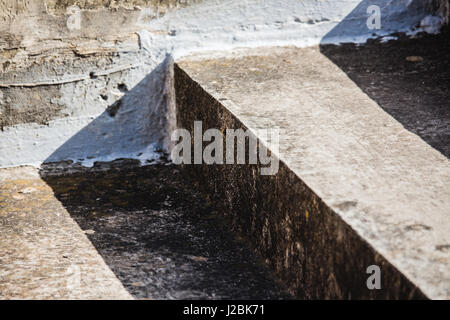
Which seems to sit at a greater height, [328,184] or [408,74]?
[408,74]

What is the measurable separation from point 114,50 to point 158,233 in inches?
41.9

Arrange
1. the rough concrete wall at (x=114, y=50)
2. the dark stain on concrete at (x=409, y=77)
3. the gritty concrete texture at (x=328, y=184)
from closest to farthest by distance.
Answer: the gritty concrete texture at (x=328, y=184)
the dark stain on concrete at (x=409, y=77)
the rough concrete wall at (x=114, y=50)

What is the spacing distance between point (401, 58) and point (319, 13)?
0.52 metres

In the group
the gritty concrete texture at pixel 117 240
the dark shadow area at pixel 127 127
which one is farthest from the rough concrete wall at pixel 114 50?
the gritty concrete texture at pixel 117 240

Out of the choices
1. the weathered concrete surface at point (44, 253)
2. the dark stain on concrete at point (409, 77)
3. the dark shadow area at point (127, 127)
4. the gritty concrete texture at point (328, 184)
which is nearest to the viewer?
the gritty concrete texture at point (328, 184)

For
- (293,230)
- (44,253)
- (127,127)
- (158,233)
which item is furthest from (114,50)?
(293,230)

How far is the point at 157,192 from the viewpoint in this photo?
8.66ft

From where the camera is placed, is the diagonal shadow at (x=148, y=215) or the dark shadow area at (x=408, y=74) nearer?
the diagonal shadow at (x=148, y=215)

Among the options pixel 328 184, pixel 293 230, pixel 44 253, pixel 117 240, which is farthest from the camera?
pixel 117 240

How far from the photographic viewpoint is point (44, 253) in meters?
2.11

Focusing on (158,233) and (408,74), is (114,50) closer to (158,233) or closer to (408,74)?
(158,233)

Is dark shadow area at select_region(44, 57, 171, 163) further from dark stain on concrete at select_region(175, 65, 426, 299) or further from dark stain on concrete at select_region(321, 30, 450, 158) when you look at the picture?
dark stain on concrete at select_region(321, 30, 450, 158)

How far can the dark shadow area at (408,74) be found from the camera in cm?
213

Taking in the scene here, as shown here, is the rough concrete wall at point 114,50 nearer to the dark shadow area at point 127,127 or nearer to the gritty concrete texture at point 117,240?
the dark shadow area at point 127,127
